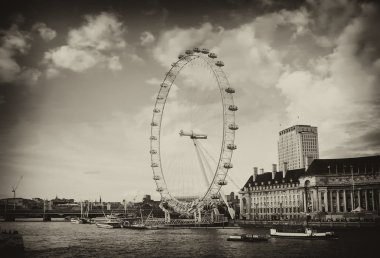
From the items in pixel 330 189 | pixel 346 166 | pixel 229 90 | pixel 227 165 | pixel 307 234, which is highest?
pixel 229 90

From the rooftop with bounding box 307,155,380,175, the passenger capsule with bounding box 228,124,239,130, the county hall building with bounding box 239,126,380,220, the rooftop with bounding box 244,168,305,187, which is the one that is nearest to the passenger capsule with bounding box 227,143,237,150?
the passenger capsule with bounding box 228,124,239,130

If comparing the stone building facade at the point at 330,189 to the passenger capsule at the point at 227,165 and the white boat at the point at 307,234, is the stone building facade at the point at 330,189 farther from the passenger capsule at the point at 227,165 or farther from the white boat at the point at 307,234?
the passenger capsule at the point at 227,165

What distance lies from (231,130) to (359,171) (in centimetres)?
4304

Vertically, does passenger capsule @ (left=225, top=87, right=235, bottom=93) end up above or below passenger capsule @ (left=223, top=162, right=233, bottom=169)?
above

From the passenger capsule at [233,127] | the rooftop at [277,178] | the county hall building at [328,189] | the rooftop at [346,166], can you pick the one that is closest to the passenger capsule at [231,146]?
the passenger capsule at [233,127]

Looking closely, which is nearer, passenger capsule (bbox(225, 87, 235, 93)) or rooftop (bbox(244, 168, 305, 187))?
passenger capsule (bbox(225, 87, 235, 93))

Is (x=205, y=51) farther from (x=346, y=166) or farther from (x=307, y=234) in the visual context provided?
(x=346, y=166)

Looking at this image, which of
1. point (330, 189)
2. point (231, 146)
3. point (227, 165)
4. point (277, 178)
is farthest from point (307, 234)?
point (277, 178)

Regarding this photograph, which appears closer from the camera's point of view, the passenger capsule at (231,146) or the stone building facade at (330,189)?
the passenger capsule at (231,146)

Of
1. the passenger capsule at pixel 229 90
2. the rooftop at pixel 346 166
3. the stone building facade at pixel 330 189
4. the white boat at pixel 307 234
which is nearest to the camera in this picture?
the white boat at pixel 307 234

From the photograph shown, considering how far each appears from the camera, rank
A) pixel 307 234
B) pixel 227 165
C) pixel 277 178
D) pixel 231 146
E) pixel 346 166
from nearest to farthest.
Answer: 1. pixel 307 234
2. pixel 231 146
3. pixel 227 165
4. pixel 346 166
5. pixel 277 178

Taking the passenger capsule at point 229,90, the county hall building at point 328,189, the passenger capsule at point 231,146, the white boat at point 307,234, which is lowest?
the white boat at point 307,234

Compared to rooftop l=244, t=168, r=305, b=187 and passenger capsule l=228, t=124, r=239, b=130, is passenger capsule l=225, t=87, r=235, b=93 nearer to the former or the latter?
passenger capsule l=228, t=124, r=239, b=130

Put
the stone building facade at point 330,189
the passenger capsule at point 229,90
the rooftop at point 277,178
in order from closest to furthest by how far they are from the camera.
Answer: the passenger capsule at point 229,90
the stone building facade at point 330,189
the rooftop at point 277,178
